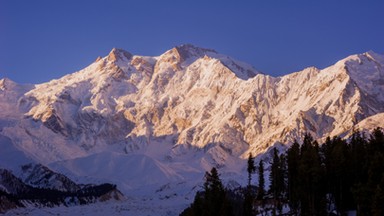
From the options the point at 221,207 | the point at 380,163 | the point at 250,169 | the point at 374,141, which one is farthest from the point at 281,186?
the point at 380,163

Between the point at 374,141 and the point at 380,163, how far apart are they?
19.0 m

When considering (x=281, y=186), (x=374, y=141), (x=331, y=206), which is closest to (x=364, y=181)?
(x=374, y=141)

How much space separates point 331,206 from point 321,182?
13375mm

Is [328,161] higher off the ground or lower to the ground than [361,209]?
higher

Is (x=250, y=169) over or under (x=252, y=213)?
over

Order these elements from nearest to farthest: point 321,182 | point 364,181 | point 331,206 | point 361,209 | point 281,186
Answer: point 361,209
point 364,181
point 321,182
point 331,206
point 281,186

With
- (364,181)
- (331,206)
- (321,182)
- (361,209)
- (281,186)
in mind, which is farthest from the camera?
(281,186)

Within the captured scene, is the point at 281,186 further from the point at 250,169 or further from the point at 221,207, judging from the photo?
the point at 221,207

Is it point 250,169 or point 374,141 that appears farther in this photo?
point 250,169

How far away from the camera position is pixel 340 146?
458 feet

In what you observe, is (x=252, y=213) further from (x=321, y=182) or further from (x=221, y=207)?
(x=321, y=182)

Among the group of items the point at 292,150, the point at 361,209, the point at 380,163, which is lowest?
the point at 361,209

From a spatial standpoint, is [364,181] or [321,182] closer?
[364,181]

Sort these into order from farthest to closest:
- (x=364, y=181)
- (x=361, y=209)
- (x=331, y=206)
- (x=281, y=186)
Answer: (x=281, y=186), (x=331, y=206), (x=364, y=181), (x=361, y=209)
